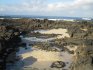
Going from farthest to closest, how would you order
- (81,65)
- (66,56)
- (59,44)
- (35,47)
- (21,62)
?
(59,44)
(35,47)
(66,56)
(21,62)
(81,65)

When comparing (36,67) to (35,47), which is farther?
(35,47)

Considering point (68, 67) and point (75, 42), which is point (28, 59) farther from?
point (75, 42)

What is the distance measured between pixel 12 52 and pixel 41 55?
341 cm

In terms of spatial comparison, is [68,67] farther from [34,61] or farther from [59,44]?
[59,44]

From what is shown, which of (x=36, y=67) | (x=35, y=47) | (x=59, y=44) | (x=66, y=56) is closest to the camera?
(x=36, y=67)

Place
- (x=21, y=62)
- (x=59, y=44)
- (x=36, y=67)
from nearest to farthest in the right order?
(x=36, y=67) < (x=21, y=62) < (x=59, y=44)

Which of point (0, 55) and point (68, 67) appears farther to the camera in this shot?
point (0, 55)

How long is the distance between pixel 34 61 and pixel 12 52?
441 centimetres

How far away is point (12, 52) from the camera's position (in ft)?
80.5

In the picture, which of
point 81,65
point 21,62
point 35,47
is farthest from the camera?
point 35,47

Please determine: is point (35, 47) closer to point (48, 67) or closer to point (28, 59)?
point (28, 59)

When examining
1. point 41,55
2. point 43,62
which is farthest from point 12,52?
point 43,62

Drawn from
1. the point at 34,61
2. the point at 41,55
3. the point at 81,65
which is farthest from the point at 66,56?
the point at 81,65

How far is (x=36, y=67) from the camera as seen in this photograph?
18938mm
